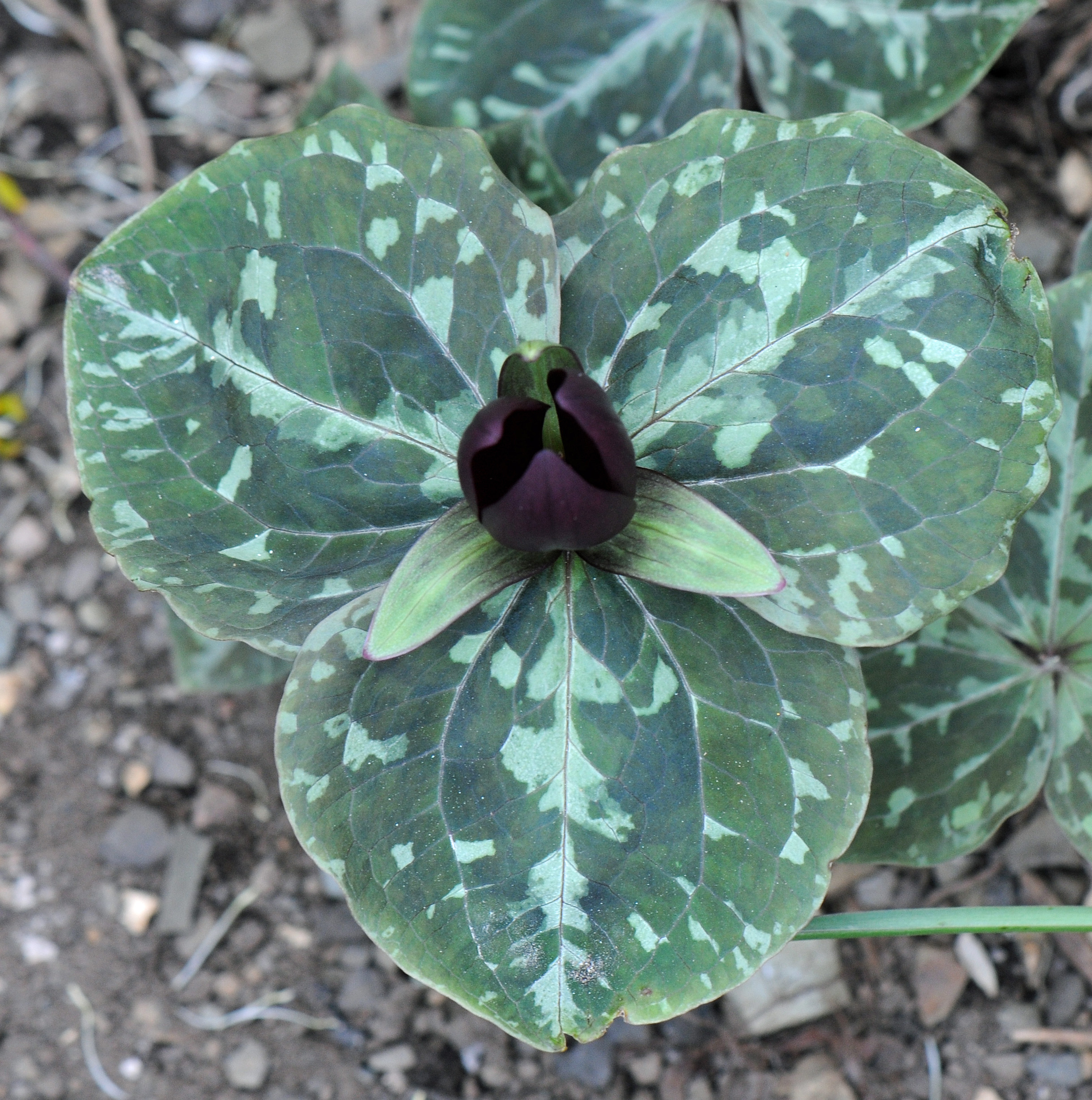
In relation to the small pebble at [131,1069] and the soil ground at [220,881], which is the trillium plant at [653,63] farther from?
the small pebble at [131,1069]

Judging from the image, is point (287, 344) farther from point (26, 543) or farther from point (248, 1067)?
point (248, 1067)

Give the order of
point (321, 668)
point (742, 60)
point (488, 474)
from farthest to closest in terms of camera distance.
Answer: point (742, 60), point (321, 668), point (488, 474)

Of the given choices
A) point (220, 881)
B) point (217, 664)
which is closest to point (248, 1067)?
point (220, 881)

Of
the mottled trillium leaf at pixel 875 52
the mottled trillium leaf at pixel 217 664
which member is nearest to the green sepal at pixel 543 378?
the mottled trillium leaf at pixel 217 664

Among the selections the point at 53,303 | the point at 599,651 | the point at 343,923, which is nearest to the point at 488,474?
the point at 599,651

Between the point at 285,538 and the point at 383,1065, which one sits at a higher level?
the point at 285,538

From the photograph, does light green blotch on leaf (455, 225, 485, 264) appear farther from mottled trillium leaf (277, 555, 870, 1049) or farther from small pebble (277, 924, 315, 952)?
small pebble (277, 924, 315, 952)

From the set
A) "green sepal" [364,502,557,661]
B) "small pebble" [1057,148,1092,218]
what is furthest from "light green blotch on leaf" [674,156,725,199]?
"small pebble" [1057,148,1092,218]

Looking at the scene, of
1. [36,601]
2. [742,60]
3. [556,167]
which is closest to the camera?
[556,167]

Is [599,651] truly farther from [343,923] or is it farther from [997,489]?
[343,923]
